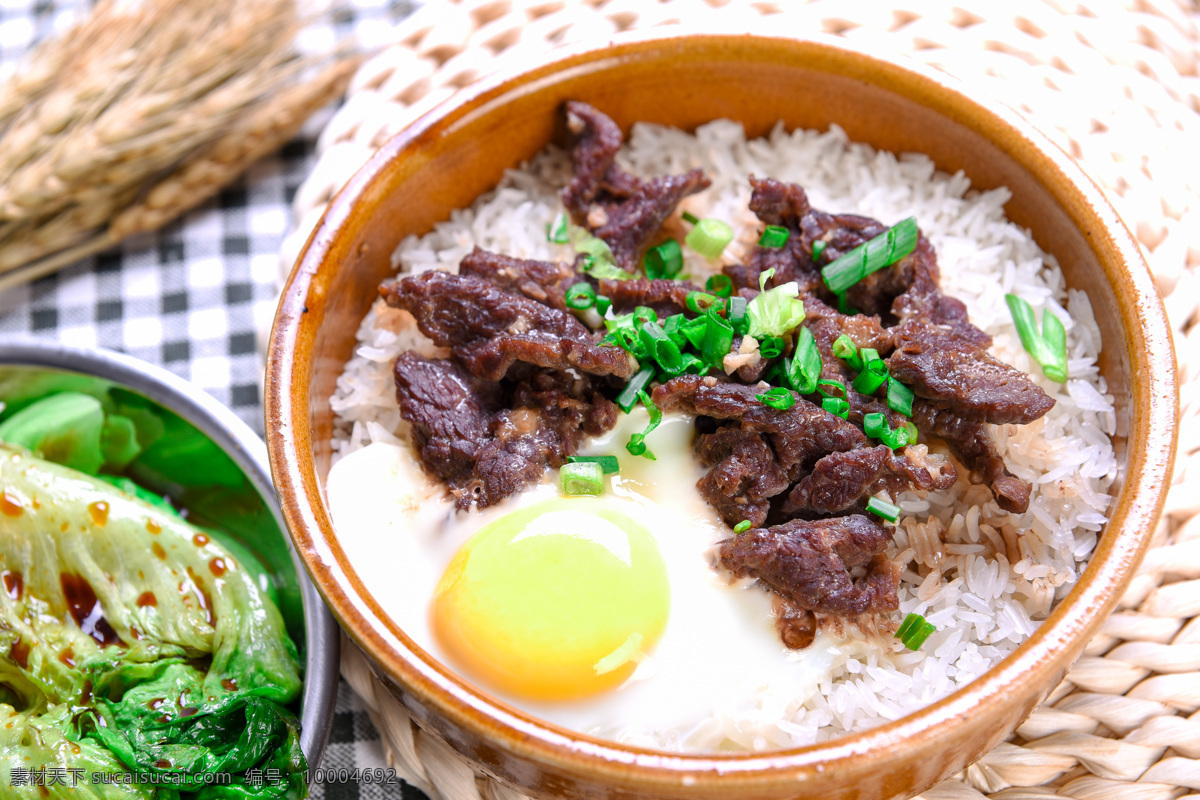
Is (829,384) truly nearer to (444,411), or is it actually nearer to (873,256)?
(873,256)

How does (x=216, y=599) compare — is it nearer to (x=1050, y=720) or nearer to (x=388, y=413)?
(x=388, y=413)

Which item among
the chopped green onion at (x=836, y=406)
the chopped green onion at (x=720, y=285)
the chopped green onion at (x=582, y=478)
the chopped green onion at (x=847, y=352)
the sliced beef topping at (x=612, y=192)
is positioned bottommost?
the chopped green onion at (x=582, y=478)

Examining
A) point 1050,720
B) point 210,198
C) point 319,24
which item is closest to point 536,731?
point 1050,720

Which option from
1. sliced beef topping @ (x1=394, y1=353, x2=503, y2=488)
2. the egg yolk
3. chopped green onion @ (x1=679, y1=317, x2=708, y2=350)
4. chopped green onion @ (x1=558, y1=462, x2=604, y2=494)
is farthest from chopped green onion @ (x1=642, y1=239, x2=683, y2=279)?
the egg yolk

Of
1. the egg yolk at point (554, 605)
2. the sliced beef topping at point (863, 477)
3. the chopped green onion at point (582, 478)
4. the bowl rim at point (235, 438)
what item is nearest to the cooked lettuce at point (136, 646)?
the bowl rim at point (235, 438)

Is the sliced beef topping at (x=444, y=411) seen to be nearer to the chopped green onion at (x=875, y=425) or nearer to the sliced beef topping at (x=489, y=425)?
the sliced beef topping at (x=489, y=425)

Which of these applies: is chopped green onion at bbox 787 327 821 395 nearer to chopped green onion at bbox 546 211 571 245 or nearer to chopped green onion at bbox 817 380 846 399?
chopped green onion at bbox 817 380 846 399
